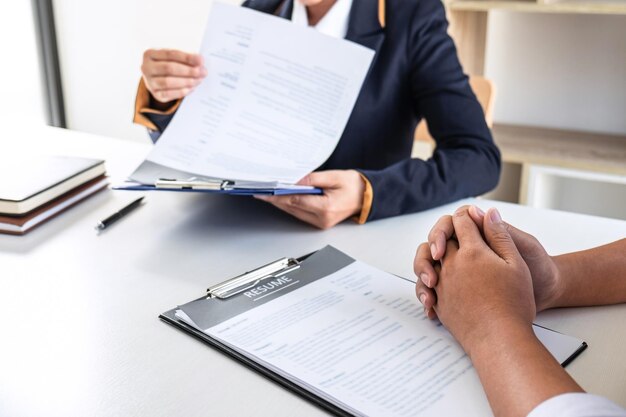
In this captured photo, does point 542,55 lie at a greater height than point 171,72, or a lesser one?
lesser

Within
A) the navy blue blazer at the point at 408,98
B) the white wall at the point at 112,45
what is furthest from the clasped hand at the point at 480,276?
the white wall at the point at 112,45

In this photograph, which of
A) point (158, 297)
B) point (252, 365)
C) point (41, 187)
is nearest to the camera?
point (252, 365)

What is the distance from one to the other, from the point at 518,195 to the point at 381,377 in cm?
215

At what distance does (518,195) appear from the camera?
8.77ft

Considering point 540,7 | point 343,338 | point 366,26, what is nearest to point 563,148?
point 540,7

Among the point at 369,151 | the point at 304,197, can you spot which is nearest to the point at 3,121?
the point at 369,151

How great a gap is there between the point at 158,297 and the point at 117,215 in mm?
305

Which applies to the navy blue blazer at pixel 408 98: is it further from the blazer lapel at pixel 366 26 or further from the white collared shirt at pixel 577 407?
the white collared shirt at pixel 577 407

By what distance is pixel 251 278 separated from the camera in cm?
87

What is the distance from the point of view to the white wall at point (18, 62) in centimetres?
311

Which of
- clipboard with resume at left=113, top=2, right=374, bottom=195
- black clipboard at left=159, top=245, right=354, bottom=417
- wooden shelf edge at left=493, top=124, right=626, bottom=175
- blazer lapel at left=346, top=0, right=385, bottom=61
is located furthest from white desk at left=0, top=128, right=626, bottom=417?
wooden shelf edge at left=493, top=124, right=626, bottom=175

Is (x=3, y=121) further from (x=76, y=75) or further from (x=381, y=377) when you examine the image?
(x=76, y=75)

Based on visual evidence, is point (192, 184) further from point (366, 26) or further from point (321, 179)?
point (366, 26)

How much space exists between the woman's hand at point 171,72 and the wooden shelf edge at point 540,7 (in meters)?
1.38
